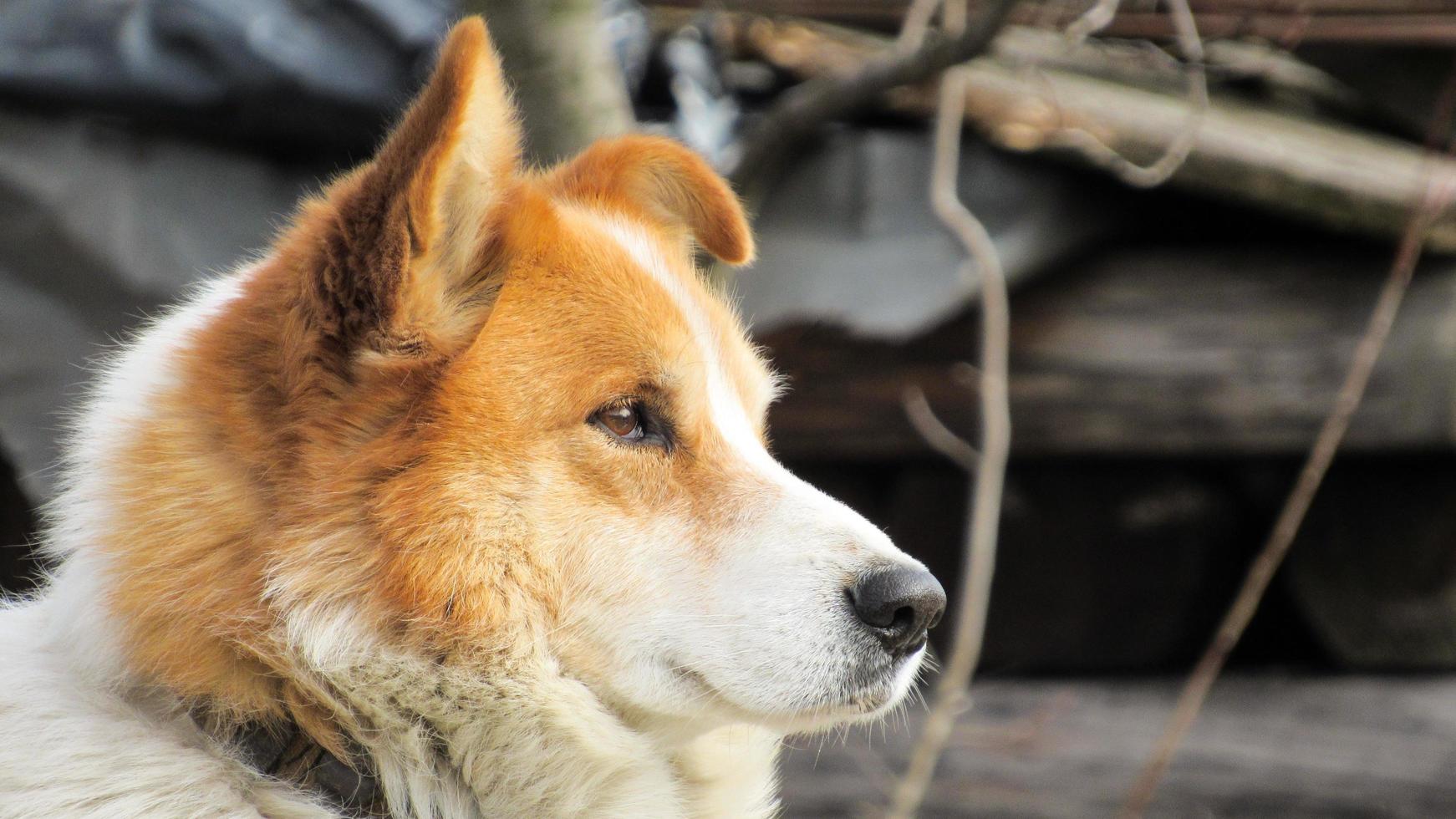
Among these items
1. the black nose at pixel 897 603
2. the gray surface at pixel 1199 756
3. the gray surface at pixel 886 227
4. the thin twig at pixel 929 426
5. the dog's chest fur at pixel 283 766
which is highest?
the gray surface at pixel 886 227

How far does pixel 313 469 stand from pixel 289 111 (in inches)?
63.0

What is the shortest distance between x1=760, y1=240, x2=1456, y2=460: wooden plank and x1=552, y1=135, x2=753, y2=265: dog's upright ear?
1100 millimetres

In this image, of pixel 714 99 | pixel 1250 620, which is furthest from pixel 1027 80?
pixel 1250 620

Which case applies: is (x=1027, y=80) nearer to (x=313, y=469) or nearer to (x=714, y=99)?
(x=714, y=99)

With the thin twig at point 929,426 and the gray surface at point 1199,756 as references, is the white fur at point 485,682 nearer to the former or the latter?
the thin twig at point 929,426

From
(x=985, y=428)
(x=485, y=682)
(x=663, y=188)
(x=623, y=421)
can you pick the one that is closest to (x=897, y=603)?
(x=623, y=421)

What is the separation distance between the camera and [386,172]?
193 centimetres


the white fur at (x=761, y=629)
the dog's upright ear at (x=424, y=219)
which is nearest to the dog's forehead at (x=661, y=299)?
the dog's upright ear at (x=424, y=219)

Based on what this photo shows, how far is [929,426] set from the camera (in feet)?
13.1

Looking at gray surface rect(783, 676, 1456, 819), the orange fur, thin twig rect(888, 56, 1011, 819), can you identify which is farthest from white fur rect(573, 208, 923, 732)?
Result: gray surface rect(783, 676, 1456, 819)

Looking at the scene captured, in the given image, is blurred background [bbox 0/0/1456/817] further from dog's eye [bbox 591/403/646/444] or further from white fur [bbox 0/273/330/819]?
white fur [bbox 0/273/330/819]

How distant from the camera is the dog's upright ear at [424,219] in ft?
6.25

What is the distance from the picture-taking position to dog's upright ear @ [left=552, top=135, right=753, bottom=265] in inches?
106

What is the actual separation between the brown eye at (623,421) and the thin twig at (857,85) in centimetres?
144
